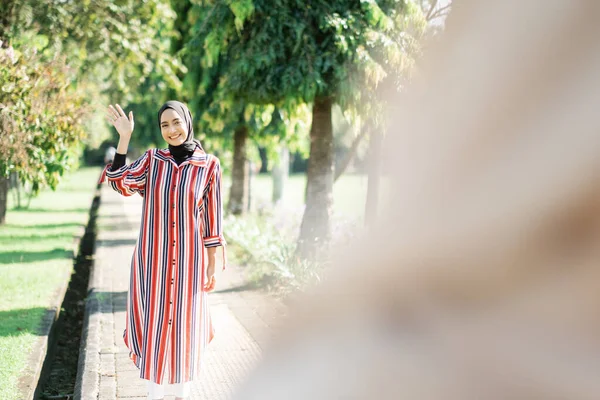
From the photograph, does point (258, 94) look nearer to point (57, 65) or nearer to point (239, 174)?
point (57, 65)

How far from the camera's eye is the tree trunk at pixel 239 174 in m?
15.0

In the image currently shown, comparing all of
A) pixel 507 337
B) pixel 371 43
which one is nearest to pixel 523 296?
pixel 507 337

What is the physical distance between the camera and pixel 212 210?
412 cm

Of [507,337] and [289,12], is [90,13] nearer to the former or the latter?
[289,12]

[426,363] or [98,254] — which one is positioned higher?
[426,363]

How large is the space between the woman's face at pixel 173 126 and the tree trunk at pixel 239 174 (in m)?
11.0

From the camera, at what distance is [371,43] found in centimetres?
771

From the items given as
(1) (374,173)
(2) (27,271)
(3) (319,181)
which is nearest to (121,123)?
(3) (319,181)

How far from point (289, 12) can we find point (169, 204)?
187 inches

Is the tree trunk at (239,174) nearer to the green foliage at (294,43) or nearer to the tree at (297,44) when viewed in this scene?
the tree at (297,44)

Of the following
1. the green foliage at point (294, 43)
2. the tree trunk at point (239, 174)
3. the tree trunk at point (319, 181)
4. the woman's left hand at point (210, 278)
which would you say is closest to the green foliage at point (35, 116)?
the green foliage at point (294, 43)

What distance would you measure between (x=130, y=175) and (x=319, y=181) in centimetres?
494

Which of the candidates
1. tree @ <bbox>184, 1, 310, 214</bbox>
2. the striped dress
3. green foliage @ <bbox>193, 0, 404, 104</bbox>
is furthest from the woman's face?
tree @ <bbox>184, 1, 310, 214</bbox>

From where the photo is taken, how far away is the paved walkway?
4.85 meters
